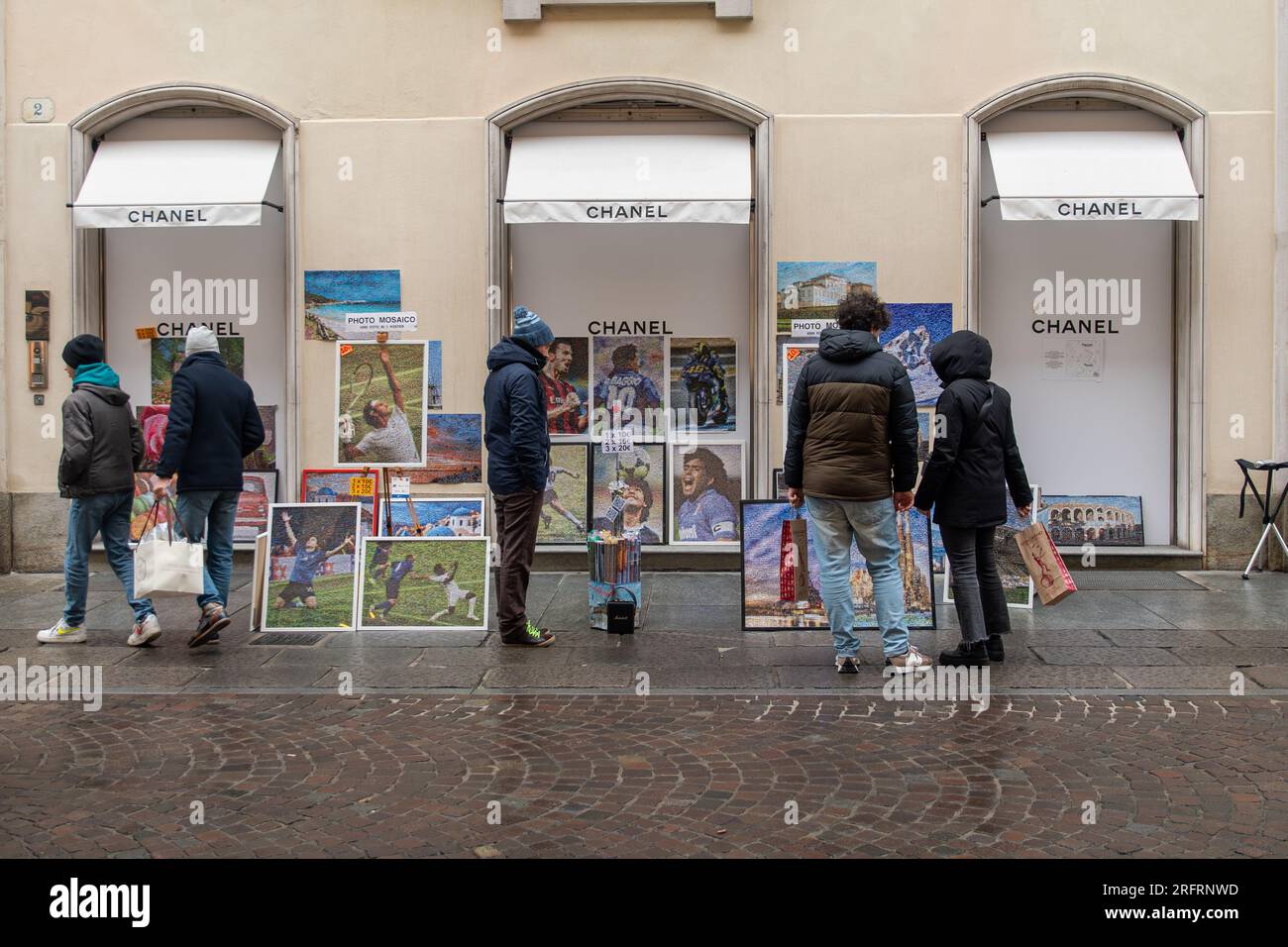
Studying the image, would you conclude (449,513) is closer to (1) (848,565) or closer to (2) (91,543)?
(2) (91,543)

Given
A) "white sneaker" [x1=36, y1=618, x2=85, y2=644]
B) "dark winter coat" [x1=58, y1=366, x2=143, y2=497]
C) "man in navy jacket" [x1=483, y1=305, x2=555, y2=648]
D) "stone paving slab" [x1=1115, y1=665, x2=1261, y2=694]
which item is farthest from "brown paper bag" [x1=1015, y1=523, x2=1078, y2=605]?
"white sneaker" [x1=36, y1=618, x2=85, y2=644]

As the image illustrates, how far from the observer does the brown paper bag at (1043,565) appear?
7227 mm

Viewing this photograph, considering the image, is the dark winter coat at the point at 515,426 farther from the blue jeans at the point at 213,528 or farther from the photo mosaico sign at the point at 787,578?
the blue jeans at the point at 213,528

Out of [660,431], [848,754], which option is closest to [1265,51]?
[660,431]

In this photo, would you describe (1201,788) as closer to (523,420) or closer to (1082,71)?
(523,420)

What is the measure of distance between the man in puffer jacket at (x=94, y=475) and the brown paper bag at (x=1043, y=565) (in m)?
5.45

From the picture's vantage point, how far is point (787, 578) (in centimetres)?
786

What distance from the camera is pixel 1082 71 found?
33.0 feet

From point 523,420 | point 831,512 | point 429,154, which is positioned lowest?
point 831,512

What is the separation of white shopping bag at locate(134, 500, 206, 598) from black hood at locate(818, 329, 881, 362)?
3891mm

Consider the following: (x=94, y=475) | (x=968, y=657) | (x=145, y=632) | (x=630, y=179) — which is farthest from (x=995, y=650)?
(x=94, y=475)

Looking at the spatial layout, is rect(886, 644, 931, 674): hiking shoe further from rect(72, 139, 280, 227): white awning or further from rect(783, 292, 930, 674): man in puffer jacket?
rect(72, 139, 280, 227): white awning

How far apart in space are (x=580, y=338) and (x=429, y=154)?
2024 millimetres

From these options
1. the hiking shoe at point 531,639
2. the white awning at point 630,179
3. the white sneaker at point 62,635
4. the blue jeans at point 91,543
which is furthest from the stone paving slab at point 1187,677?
the white sneaker at point 62,635
